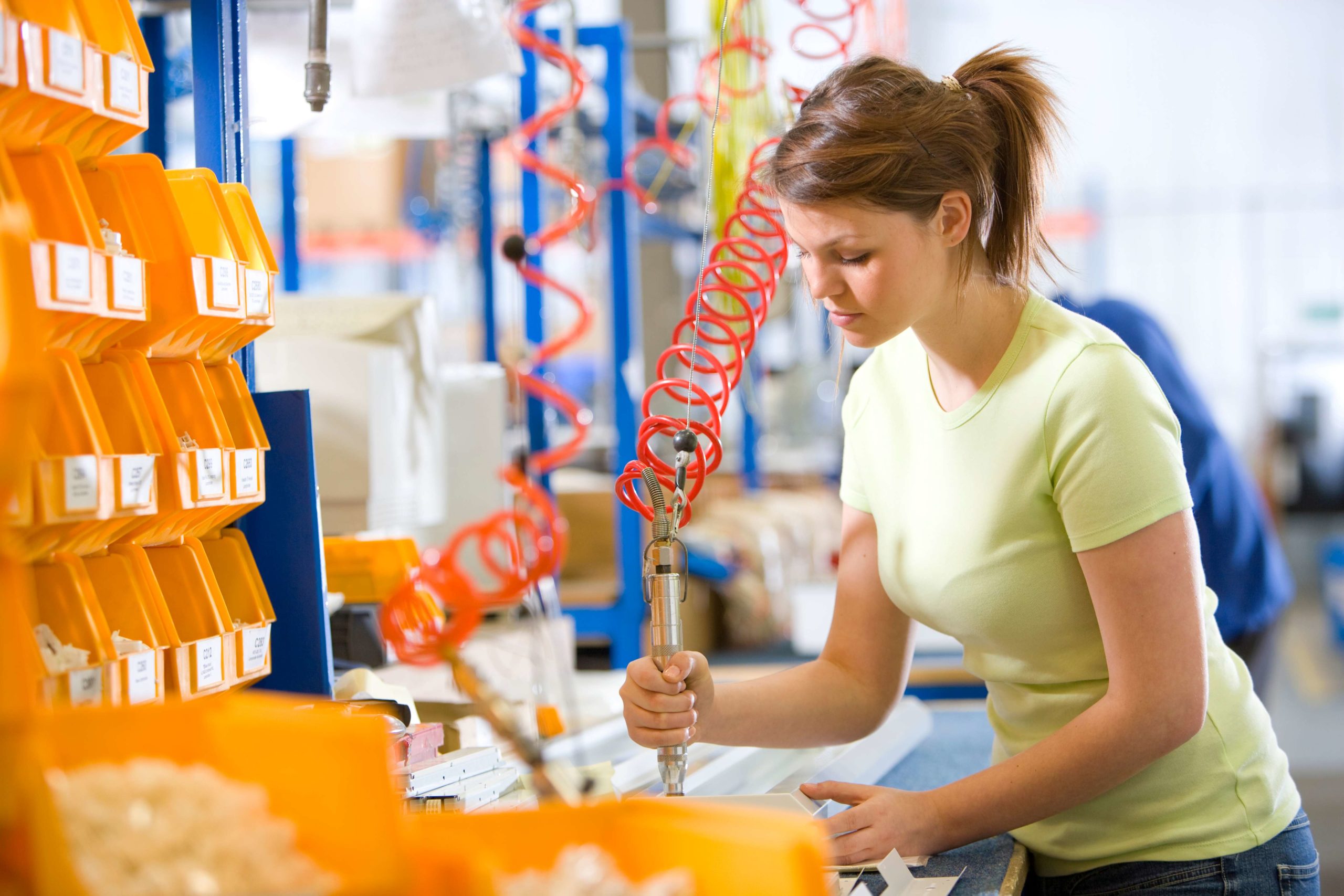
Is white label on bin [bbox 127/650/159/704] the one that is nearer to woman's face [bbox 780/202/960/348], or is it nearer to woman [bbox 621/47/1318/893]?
woman [bbox 621/47/1318/893]

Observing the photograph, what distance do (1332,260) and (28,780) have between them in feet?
32.2

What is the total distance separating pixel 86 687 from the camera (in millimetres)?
879

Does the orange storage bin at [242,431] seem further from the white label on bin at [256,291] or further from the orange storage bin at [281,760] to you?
the orange storage bin at [281,760]

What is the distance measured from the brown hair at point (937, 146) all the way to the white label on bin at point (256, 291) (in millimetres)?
519

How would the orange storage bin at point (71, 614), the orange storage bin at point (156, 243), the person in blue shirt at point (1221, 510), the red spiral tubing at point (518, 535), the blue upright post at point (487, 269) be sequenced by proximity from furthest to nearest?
the blue upright post at point (487, 269), the person in blue shirt at point (1221, 510), the orange storage bin at point (156, 243), the orange storage bin at point (71, 614), the red spiral tubing at point (518, 535)

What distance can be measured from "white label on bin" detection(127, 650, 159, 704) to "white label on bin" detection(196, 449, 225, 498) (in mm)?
155

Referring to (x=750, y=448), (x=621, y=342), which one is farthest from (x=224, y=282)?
(x=750, y=448)

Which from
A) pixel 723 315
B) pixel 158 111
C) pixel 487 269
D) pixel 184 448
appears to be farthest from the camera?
pixel 487 269

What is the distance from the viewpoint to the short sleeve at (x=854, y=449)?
146 centimetres

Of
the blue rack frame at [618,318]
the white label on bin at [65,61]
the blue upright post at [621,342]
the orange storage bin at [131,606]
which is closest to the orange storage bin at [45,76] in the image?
the white label on bin at [65,61]

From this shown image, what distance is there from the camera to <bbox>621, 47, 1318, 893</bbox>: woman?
117 centimetres

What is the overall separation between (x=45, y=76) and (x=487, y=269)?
2337 mm

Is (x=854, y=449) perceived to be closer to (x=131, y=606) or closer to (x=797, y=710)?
(x=797, y=710)

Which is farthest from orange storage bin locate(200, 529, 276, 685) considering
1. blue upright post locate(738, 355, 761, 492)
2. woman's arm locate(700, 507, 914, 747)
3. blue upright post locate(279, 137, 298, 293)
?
blue upright post locate(738, 355, 761, 492)
